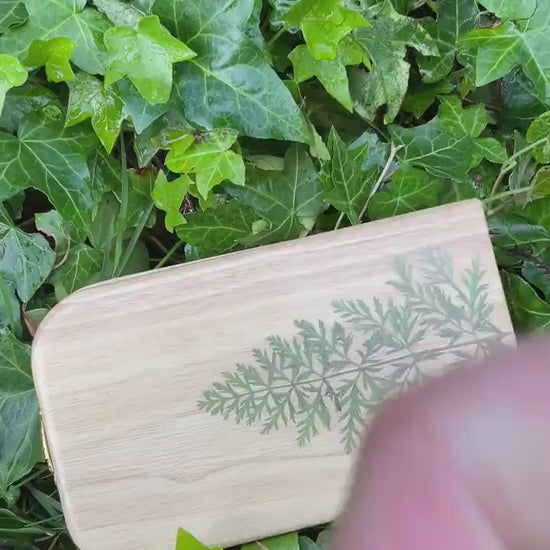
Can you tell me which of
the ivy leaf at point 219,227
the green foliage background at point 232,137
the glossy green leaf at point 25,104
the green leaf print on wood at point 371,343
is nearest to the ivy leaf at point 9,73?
the green foliage background at point 232,137

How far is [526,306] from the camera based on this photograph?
0.78 meters

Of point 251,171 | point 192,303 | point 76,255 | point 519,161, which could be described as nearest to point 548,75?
point 519,161

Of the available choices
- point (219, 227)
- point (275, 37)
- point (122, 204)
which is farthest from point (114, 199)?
point (275, 37)

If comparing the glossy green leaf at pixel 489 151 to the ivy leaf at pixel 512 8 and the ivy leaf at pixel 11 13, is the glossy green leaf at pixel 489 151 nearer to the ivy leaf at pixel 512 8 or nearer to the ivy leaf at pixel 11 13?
the ivy leaf at pixel 512 8

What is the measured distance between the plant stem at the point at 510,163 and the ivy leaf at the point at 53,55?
455 mm

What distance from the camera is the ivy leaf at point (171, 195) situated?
2.50ft

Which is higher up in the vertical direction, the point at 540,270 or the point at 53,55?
the point at 53,55

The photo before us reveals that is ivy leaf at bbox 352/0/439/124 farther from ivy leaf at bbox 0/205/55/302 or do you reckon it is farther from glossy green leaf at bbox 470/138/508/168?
ivy leaf at bbox 0/205/55/302

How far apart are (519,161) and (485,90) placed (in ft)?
0.35

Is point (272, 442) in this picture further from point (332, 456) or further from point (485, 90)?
point (485, 90)

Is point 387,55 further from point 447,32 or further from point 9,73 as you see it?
point 9,73

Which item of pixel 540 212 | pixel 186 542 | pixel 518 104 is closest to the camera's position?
pixel 186 542

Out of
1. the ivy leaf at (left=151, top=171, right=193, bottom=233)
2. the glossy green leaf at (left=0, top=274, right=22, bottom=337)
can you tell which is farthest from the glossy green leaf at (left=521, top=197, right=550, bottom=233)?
the glossy green leaf at (left=0, top=274, right=22, bottom=337)

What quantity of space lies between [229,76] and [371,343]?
28 centimetres
